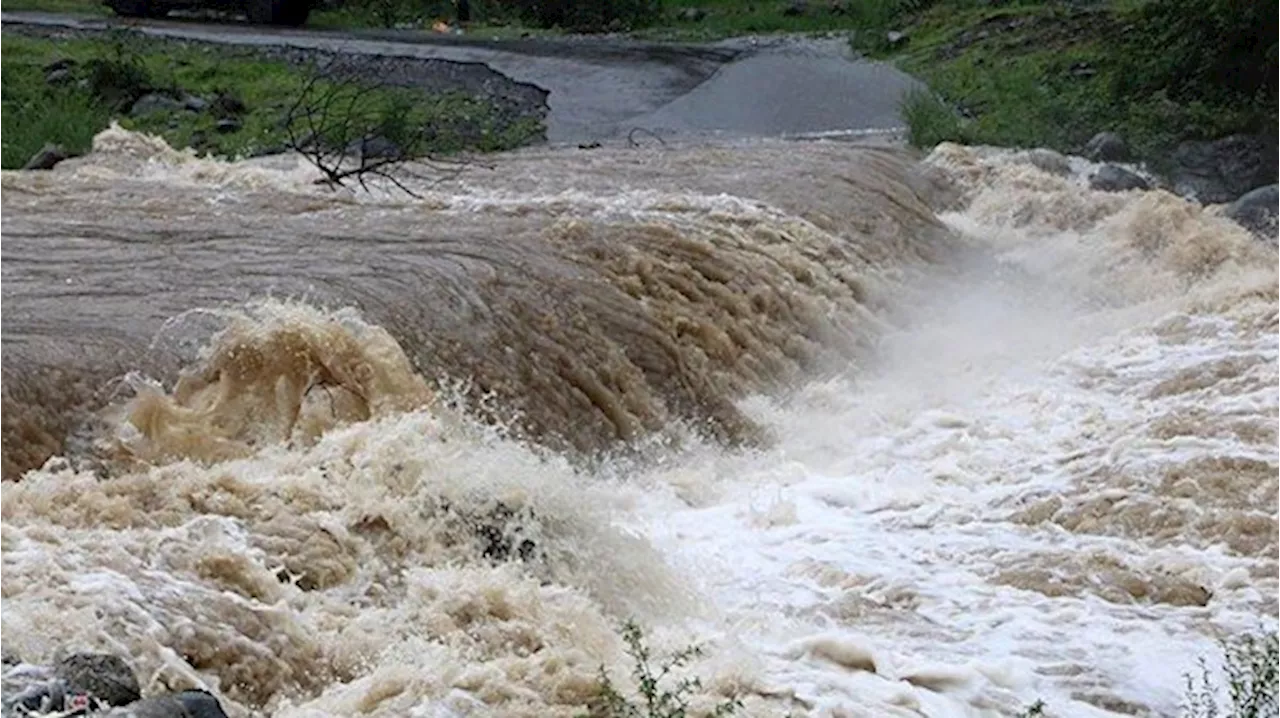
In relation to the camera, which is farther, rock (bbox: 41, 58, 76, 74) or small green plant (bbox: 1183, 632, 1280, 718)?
rock (bbox: 41, 58, 76, 74)

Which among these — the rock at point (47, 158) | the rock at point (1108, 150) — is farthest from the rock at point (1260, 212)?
the rock at point (47, 158)

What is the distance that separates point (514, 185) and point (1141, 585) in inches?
301

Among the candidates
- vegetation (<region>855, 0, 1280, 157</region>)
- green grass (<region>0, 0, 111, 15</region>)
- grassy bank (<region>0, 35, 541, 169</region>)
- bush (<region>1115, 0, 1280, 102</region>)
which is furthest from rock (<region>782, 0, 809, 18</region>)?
green grass (<region>0, 0, 111, 15</region>)

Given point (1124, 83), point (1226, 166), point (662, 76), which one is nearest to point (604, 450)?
point (1226, 166)

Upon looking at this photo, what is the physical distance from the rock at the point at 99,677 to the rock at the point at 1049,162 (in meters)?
12.8

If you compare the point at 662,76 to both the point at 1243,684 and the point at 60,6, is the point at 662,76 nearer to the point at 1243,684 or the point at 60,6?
the point at 60,6

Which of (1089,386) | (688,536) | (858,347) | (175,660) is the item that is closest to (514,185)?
(858,347)

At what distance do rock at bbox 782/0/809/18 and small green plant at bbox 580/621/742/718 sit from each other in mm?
23148

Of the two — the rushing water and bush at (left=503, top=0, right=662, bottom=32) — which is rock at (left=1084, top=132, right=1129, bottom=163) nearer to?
the rushing water

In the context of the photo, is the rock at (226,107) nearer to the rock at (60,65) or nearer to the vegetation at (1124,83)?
the rock at (60,65)

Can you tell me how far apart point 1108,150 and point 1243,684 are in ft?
40.5

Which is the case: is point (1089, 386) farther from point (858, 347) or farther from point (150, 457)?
point (150, 457)

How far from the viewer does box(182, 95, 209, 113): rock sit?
64.8 ft

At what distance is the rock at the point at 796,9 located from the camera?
28.7 metres
